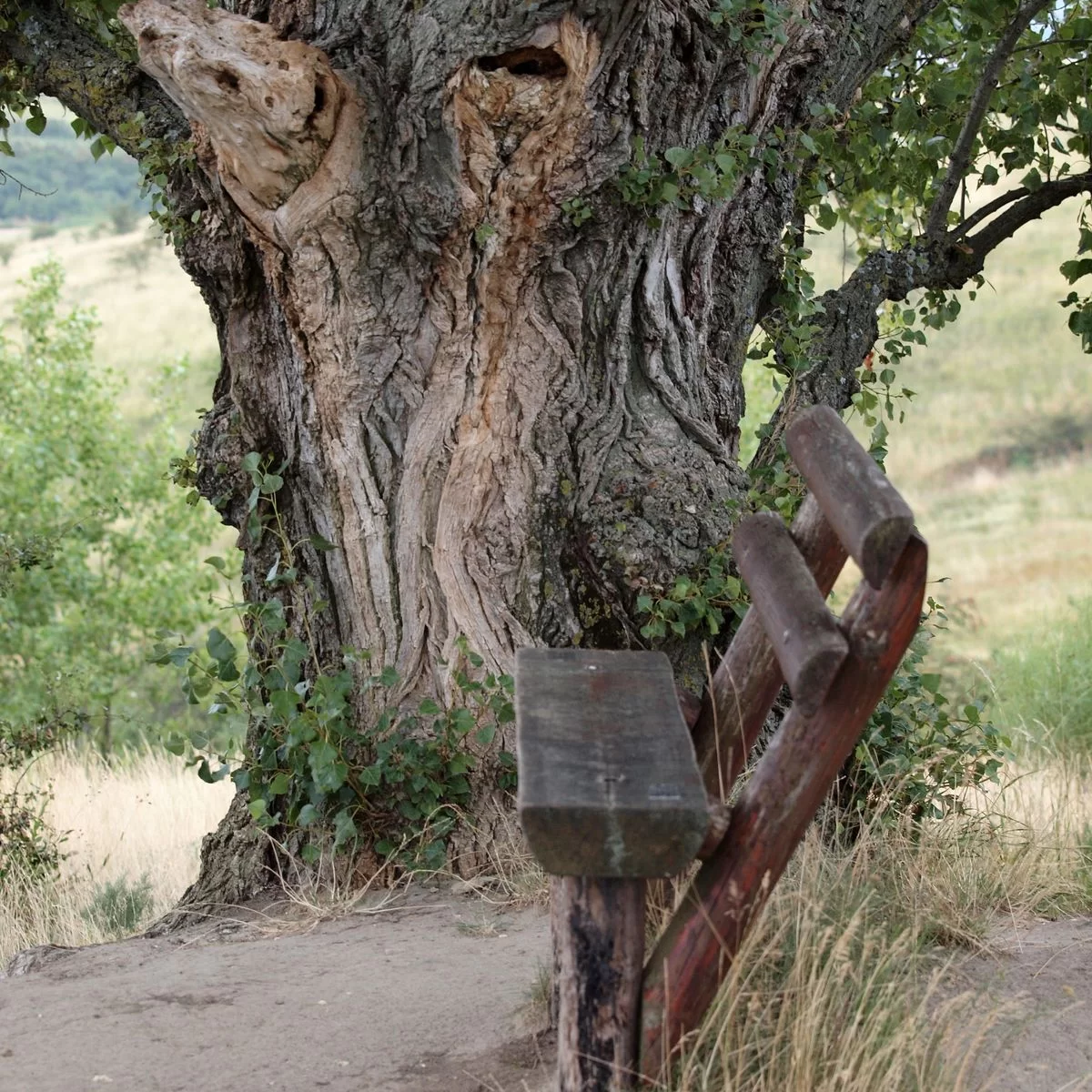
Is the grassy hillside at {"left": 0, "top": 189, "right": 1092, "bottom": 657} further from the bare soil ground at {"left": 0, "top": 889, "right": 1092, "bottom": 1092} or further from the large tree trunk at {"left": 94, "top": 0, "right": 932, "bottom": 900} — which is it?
the bare soil ground at {"left": 0, "top": 889, "right": 1092, "bottom": 1092}

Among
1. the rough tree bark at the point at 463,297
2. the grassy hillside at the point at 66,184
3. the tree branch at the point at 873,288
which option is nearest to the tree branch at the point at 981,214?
the tree branch at the point at 873,288

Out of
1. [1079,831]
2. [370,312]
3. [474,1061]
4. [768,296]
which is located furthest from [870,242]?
[474,1061]

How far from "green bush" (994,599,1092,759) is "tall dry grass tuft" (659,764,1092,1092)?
601cm

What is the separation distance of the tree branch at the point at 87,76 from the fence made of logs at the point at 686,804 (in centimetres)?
327

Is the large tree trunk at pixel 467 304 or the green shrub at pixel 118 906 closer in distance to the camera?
Answer: the large tree trunk at pixel 467 304

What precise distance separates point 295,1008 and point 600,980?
4.29ft

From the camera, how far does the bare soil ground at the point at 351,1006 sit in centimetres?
299

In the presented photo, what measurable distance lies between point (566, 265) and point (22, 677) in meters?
12.0

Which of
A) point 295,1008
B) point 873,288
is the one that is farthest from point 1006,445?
point 295,1008

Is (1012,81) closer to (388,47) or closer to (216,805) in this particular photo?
(388,47)

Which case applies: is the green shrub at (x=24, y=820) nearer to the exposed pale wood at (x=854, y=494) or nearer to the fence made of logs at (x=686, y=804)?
the fence made of logs at (x=686, y=804)

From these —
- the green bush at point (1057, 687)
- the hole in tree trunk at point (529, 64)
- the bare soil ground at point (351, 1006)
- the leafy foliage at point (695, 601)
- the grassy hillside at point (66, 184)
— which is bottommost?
the green bush at point (1057, 687)

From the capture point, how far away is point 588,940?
2.45m

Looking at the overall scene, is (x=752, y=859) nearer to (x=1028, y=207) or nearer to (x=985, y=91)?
(x=985, y=91)
